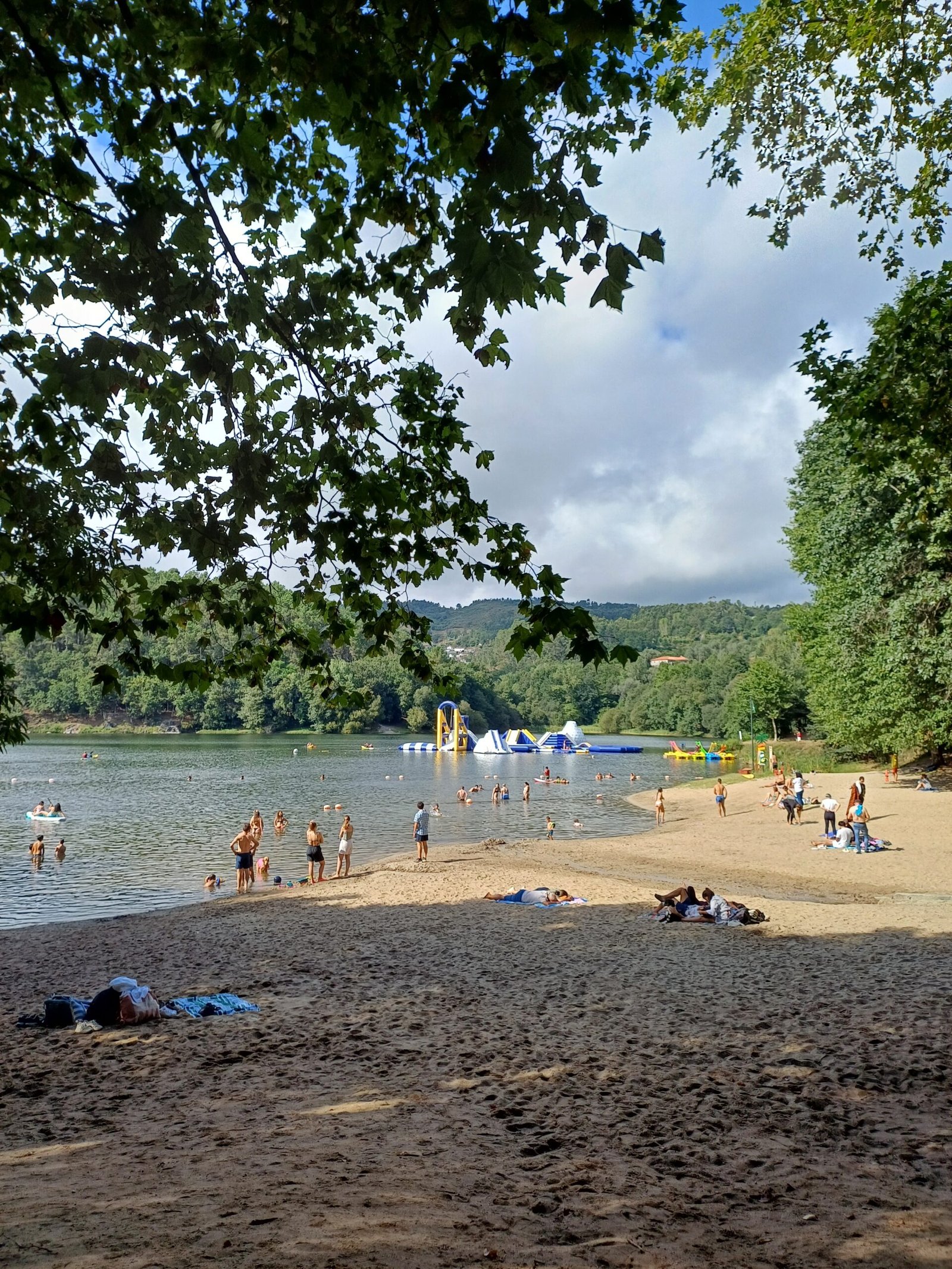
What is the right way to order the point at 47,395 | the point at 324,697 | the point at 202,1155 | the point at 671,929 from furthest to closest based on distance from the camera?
Answer: the point at 671,929, the point at 324,697, the point at 202,1155, the point at 47,395

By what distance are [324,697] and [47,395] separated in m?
2.81

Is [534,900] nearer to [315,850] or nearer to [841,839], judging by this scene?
[315,850]

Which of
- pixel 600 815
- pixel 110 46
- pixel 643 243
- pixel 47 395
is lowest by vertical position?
pixel 600 815

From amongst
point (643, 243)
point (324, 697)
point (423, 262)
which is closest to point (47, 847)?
point (324, 697)

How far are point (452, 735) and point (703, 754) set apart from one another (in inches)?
1081

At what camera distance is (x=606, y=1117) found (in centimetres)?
569

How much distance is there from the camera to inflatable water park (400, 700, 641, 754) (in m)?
90.4

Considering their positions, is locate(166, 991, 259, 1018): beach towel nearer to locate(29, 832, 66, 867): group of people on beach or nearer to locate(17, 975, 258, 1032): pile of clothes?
locate(17, 975, 258, 1032): pile of clothes

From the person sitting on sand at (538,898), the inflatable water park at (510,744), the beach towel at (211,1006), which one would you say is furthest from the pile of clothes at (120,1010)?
the inflatable water park at (510,744)

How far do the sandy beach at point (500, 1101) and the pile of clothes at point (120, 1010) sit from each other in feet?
0.92

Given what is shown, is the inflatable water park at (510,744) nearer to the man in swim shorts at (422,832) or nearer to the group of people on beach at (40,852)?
the group of people on beach at (40,852)

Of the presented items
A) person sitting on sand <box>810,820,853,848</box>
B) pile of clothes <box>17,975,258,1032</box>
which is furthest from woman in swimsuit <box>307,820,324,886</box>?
person sitting on sand <box>810,820,853,848</box>

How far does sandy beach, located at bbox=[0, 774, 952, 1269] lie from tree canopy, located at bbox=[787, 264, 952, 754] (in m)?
5.50

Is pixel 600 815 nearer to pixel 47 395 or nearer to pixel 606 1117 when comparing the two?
pixel 606 1117
